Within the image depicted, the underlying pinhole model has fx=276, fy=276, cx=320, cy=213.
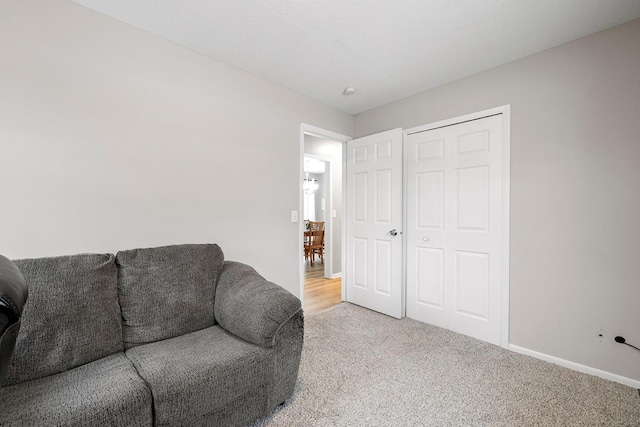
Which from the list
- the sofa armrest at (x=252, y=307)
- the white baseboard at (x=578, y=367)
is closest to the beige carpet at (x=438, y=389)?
the white baseboard at (x=578, y=367)

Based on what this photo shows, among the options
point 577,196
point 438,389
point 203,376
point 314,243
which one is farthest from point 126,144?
point 314,243

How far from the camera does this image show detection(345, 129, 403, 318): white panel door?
300 centimetres

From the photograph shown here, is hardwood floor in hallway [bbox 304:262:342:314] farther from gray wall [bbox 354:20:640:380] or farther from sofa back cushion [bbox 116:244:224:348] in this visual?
gray wall [bbox 354:20:640:380]

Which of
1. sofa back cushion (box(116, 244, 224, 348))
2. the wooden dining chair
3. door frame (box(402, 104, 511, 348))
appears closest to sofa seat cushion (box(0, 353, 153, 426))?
sofa back cushion (box(116, 244, 224, 348))

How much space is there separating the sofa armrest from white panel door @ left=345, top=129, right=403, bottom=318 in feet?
5.55

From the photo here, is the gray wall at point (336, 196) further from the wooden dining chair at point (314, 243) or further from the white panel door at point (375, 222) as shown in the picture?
the wooden dining chair at point (314, 243)

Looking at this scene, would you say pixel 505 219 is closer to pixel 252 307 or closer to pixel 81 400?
pixel 252 307

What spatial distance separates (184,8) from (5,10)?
931 millimetres

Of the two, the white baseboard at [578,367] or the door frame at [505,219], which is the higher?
the door frame at [505,219]

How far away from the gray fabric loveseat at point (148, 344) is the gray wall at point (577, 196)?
1.98m

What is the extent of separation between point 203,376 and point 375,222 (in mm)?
2377

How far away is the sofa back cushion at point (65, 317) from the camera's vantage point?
124 centimetres

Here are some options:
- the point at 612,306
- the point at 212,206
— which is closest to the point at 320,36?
the point at 212,206

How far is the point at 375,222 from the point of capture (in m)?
3.22
